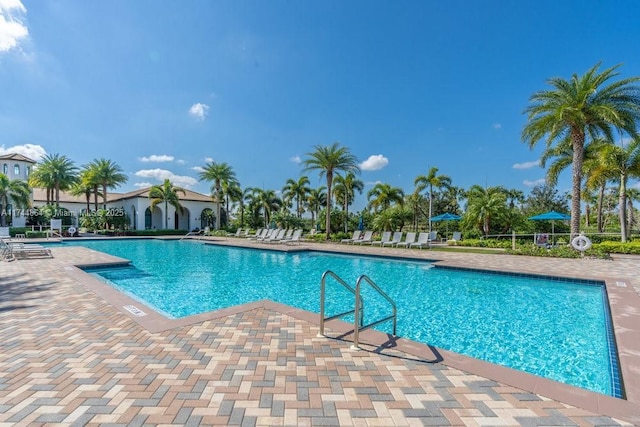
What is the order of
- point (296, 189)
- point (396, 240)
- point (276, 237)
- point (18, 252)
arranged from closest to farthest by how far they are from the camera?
point (18, 252), point (396, 240), point (276, 237), point (296, 189)

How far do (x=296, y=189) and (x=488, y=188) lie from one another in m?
20.5

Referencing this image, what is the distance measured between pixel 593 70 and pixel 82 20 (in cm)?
2127

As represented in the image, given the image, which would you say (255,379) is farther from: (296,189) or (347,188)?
(296,189)

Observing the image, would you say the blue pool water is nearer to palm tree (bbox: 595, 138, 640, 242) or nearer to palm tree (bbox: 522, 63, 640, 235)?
palm tree (bbox: 522, 63, 640, 235)

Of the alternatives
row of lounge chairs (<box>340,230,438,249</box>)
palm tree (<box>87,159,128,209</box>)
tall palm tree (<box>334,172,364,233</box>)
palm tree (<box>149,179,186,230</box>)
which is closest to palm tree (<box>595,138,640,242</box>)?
row of lounge chairs (<box>340,230,438,249</box>)

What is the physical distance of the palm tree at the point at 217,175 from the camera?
111ft

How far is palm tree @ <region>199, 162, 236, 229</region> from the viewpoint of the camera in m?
33.9

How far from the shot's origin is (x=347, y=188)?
3225cm

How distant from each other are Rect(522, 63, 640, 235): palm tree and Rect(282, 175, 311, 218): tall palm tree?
24477 mm

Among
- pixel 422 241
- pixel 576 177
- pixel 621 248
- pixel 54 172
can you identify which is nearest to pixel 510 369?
pixel 422 241

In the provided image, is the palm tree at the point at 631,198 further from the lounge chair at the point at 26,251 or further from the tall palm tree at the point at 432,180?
the lounge chair at the point at 26,251

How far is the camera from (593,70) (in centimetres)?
1403

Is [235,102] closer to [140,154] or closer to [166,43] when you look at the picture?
[166,43]

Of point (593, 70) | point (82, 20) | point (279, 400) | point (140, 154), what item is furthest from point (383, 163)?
point (279, 400)
